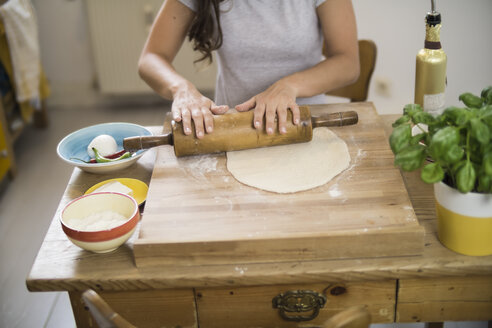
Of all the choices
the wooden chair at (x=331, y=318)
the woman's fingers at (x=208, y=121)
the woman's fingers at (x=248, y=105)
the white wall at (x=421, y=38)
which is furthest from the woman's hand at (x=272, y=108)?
the white wall at (x=421, y=38)

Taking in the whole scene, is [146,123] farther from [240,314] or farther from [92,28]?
[240,314]

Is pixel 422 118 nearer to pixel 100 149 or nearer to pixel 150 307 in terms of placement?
pixel 150 307

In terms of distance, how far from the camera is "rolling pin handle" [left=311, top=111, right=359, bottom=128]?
49.5 inches

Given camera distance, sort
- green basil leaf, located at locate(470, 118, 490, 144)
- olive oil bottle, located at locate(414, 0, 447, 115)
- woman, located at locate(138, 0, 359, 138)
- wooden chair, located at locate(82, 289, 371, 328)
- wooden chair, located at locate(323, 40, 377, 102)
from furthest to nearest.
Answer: wooden chair, located at locate(323, 40, 377, 102) → woman, located at locate(138, 0, 359, 138) → olive oil bottle, located at locate(414, 0, 447, 115) → green basil leaf, located at locate(470, 118, 490, 144) → wooden chair, located at locate(82, 289, 371, 328)

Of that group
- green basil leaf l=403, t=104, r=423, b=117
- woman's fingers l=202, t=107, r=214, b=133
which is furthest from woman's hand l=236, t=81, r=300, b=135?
green basil leaf l=403, t=104, r=423, b=117

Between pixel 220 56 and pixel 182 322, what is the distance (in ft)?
3.16

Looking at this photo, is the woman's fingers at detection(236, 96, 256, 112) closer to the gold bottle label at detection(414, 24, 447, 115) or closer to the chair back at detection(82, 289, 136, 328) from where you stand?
the gold bottle label at detection(414, 24, 447, 115)

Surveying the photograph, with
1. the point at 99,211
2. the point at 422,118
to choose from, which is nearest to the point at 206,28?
the point at 99,211

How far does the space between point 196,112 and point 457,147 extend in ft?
2.06

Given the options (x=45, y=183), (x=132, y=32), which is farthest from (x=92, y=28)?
(x=45, y=183)

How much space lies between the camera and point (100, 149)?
1286 millimetres

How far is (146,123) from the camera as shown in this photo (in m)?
3.46

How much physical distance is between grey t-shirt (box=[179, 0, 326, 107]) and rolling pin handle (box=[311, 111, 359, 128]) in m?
0.40

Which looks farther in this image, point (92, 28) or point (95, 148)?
point (92, 28)
